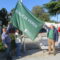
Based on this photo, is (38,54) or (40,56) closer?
(40,56)

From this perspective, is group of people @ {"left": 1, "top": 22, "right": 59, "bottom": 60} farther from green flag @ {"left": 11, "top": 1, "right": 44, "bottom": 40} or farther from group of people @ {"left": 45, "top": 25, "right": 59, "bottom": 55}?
green flag @ {"left": 11, "top": 1, "right": 44, "bottom": 40}

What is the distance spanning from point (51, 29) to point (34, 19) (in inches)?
41.8

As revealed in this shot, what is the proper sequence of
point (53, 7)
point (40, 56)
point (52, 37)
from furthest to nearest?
1. point (53, 7)
2. point (52, 37)
3. point (40, 56)

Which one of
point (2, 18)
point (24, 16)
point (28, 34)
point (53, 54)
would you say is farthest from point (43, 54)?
point (2, 18)

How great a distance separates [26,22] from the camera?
1257cm

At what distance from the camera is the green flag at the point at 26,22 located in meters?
12.5

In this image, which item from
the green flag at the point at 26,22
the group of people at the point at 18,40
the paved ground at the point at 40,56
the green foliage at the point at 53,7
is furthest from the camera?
the green foliage at the point at 53,7

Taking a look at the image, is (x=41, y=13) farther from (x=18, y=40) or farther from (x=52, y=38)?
(x=18, y=40)

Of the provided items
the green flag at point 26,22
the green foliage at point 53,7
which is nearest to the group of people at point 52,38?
the green flag at point 26,22

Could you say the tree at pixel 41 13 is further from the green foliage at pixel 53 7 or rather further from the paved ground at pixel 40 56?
the paved ground at pixel 40 56

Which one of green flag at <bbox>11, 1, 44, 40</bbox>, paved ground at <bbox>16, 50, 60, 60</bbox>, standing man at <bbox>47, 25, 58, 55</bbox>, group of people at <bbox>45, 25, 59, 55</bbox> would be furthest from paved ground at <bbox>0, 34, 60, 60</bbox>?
green flag at <bbox>11, 1, 44, 40</bbox>

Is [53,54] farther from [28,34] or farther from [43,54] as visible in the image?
[28,34]

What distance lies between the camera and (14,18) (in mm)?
12773

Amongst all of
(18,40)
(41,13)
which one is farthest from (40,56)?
(41,13)
